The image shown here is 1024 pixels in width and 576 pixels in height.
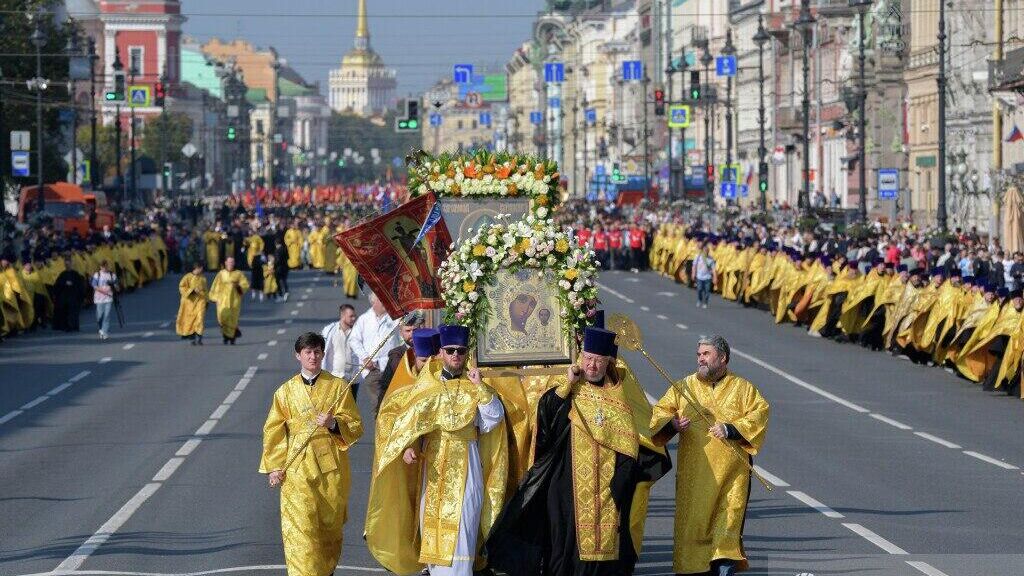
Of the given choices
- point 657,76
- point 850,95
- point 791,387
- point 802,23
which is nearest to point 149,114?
point 657,76

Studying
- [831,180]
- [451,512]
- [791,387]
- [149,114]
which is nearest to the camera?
[451,512]

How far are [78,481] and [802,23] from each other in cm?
3966

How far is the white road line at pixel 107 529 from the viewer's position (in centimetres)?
1419

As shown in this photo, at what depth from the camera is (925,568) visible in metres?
13.8

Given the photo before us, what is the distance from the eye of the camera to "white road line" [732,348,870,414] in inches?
1032

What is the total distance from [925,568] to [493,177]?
399 cm

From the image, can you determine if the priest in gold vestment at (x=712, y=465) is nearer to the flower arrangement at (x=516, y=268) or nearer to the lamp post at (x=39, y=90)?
the flower arrangement at (x=516, y=268)

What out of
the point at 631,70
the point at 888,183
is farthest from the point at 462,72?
the point at 888,183

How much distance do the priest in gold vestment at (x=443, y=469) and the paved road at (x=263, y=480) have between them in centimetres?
117

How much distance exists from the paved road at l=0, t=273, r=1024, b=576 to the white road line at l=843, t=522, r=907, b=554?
0.01 metres

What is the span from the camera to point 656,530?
619 inches

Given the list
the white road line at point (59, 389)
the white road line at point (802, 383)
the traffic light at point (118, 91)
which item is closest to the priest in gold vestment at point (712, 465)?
the white road line at point (802, 383)

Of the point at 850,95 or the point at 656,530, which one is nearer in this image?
the point at 656,530

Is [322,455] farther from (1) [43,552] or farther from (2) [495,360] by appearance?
(1) [43,552]
